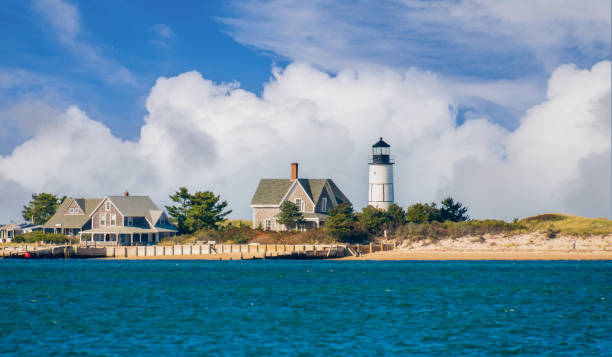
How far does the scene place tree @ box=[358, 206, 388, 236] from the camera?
268 ft

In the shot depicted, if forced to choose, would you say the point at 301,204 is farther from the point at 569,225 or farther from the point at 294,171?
the point at 569,225

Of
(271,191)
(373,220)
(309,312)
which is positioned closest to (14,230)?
(271,191)

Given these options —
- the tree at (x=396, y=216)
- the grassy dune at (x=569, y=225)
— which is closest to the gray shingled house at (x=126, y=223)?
the tree at (x=396, y=216)

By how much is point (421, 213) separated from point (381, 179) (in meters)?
5.95

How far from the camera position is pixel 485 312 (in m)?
38.9

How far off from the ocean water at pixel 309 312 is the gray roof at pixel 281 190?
2456cm

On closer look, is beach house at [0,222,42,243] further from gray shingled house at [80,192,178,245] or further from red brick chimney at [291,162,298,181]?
red brick chimney at [291,162,298,181]

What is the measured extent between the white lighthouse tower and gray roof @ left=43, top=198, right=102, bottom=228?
115 ft

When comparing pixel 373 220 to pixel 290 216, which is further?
pixel 290 216

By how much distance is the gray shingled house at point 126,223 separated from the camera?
9256 cm

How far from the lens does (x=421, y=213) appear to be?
83812mm

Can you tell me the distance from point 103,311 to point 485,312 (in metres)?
18.8

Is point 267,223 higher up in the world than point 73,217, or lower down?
lower down

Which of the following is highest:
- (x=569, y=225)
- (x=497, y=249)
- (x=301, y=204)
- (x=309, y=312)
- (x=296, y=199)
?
(x=296, y=199)
